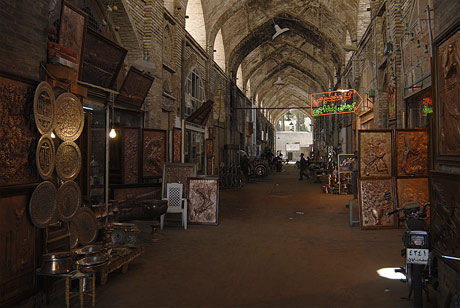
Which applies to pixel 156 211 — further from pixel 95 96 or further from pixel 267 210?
pixel 267 210

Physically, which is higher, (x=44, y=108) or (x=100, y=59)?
(x=100, y=59)

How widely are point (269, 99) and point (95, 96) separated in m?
34.2

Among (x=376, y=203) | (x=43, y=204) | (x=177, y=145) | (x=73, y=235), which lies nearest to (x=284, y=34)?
(x=177, y=145)

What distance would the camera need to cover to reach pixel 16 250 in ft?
11.1

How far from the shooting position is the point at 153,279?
422cm

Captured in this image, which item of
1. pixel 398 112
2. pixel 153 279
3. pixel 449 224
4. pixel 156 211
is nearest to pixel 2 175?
pixel 153 279

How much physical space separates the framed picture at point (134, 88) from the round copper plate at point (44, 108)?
3447 millimetres

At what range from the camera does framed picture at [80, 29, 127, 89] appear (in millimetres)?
5531

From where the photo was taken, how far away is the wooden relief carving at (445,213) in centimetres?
316

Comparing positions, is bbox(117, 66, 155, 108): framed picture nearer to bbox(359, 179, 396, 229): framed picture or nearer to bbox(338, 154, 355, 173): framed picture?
bbox(359, 179, 396, 229): framed picture

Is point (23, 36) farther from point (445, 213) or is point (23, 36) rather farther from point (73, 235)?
point (445, 213)

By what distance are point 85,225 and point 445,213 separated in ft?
13.2

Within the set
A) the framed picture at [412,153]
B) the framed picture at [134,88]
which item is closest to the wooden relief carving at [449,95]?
the framed picture at [412,153]

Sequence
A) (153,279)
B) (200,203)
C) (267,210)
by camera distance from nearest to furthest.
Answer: (153,279) → (200,203) → (267,210)
